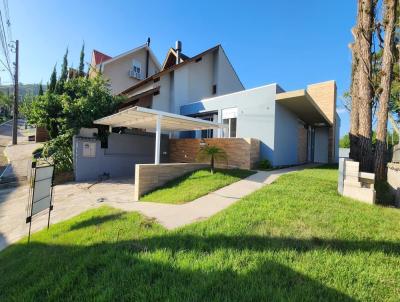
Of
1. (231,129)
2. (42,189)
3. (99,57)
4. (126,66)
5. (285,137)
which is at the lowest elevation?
(42,189)

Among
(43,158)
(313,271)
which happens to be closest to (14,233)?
(313,271)

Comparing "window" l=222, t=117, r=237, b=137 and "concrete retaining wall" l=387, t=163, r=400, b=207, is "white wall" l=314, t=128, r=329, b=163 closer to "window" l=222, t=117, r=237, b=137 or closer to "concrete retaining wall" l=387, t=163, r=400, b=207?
"window" l=222, t=117, r=237, b=137

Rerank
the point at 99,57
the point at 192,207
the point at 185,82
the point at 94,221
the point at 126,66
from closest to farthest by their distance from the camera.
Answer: the point at 94,221, the point at 192,207, the point at 185,82, the point at 126,66, the point at 99,57

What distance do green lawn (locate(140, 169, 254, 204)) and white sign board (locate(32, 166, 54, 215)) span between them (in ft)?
8.53

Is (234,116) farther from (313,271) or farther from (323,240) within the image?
(313,271)

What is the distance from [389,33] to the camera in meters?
8.36

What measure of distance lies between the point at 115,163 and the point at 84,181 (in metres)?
2.02

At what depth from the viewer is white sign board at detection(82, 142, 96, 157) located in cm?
1181

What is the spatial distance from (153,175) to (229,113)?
7082 millimetres

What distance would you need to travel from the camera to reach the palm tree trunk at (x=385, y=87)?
8.09 meters

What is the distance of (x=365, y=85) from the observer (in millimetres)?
8094

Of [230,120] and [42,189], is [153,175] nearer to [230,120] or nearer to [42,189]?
[42,189]

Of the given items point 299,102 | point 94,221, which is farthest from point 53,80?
point 299,102

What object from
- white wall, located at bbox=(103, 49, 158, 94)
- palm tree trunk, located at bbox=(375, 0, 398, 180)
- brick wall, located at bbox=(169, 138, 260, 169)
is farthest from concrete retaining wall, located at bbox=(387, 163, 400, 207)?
white wall, located at bbox=(103, 49, 158, 94)
